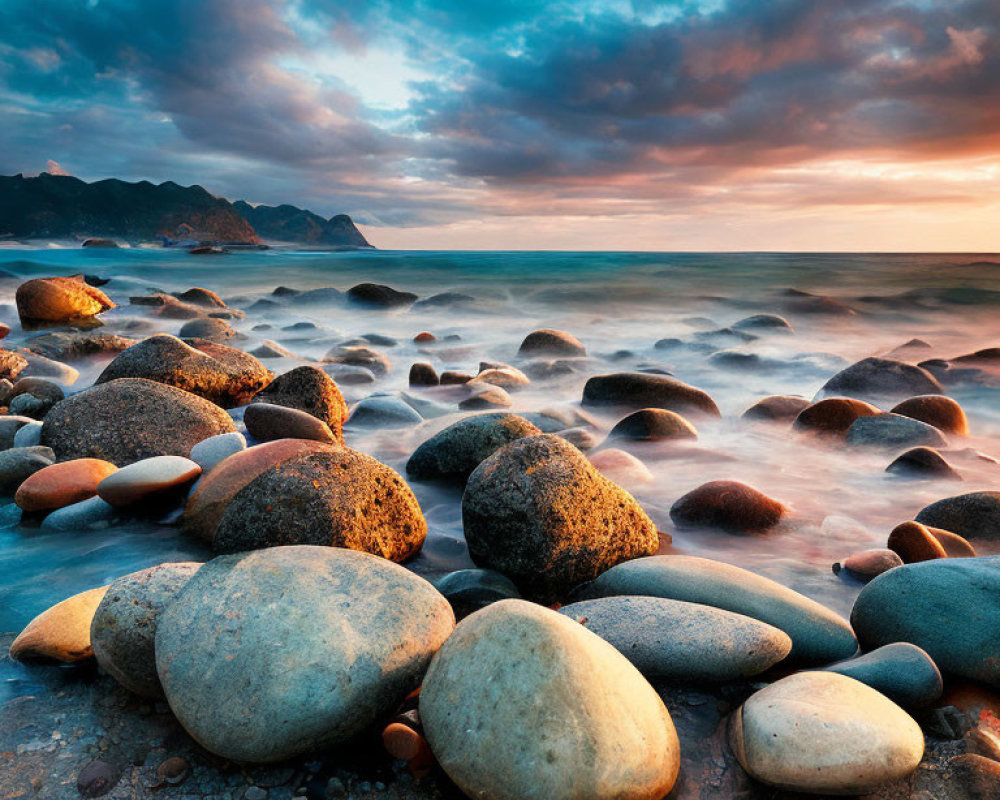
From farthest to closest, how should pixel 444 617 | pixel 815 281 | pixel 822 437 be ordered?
pixel 815 281 → pixel 822 437 → pixel 444 617

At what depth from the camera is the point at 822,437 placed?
16.2 ft

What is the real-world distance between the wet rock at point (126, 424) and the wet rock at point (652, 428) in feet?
8.87

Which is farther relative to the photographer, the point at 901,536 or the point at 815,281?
the point at 815,281

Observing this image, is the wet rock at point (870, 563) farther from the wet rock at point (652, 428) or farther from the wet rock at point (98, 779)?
the wet rock at point (98, 779)

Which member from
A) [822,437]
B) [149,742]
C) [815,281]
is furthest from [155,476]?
[815,281]

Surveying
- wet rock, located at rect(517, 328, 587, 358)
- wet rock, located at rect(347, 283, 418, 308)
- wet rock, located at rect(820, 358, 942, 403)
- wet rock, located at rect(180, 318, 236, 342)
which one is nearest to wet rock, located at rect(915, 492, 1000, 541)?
wet rock, located at rect(820, 358, 942, 403)

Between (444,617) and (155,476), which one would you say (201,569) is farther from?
(155,476)

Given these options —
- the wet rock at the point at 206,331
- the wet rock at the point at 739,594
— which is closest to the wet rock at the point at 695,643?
the wet rock at the point at 739,594

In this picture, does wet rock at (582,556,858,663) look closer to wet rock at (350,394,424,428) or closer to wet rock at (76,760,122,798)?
wet rock at (76,760,122,798)

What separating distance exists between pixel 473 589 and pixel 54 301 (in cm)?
1121

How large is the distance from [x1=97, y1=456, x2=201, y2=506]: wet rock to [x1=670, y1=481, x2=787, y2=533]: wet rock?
244 centimetres

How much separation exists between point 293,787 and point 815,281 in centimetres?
2320

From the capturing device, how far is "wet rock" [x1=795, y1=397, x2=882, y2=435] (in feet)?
16.3

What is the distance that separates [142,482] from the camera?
9.87 ft
